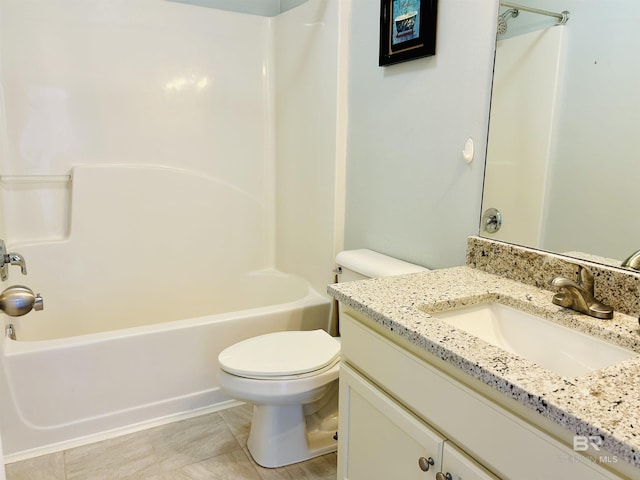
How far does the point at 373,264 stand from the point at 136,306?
4.87 feet

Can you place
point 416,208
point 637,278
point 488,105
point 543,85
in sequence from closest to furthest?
point 637,278, point 543,85, point 488,105, point 416,208

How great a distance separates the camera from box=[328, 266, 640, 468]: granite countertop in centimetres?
64

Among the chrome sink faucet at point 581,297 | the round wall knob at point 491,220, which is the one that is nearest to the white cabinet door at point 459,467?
the chrome sink faucet at point 581,297

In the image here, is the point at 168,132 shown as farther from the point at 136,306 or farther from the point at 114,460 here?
the point at 114,460

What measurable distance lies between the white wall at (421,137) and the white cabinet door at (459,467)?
783mm

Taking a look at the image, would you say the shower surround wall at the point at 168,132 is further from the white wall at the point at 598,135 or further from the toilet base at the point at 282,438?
the white wall at the point at 598,135

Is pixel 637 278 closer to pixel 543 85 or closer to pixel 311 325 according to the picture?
pixel 543 85

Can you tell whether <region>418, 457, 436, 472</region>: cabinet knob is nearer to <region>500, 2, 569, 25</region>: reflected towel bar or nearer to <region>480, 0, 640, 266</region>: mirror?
<region>480, 0, 640, 266</region>: mirror

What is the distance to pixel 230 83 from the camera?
8.50ft

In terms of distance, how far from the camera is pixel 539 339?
1.09 metres

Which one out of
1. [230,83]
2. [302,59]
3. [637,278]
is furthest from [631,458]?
[230,83]

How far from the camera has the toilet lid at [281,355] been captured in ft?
5.04

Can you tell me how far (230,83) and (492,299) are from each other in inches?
79.5

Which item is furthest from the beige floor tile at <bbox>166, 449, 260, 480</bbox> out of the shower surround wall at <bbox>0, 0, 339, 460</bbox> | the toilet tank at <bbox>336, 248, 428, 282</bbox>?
the toilet tank at <bbox>336, 248, 428, 282</bbox>
